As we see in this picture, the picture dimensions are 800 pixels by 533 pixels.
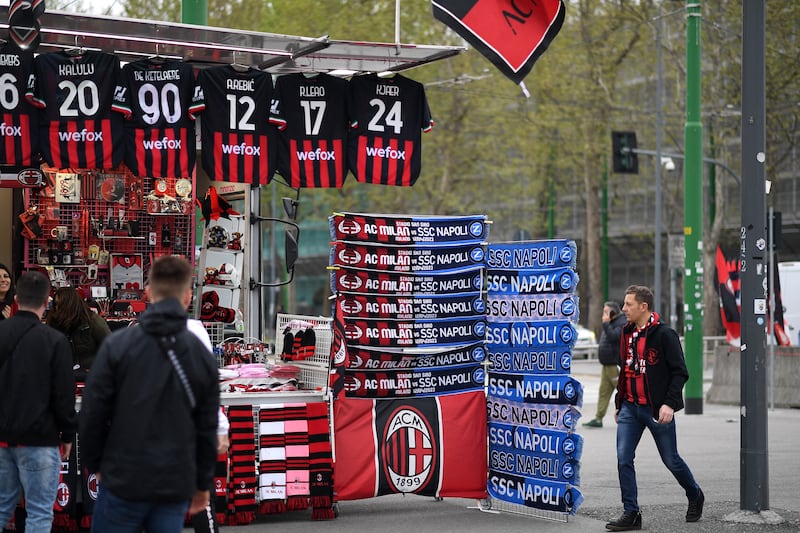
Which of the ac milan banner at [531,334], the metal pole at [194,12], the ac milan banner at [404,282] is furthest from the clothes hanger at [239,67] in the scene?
the ac milan banner at [531,334]

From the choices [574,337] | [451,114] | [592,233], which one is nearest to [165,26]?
[574,337]

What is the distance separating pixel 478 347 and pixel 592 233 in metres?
36.3

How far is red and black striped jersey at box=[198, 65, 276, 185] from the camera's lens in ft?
35.2

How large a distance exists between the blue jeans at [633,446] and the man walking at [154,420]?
5.15m

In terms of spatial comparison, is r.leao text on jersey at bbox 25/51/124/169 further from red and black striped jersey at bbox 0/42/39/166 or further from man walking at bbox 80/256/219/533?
man walking at bbox 80/256/219/533

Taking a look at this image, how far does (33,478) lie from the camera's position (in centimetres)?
707

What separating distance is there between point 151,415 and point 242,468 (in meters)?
4.83

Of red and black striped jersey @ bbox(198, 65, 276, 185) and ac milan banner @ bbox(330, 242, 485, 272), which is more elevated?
red and black striped jersey @ bbox(198, 65, 276, 185)

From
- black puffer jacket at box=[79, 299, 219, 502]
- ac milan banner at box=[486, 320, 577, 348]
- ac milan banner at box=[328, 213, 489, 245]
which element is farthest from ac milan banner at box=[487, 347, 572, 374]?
black puffer jacket at box=[79, 299, 219, 502]

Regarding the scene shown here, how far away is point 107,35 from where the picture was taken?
10094 mm

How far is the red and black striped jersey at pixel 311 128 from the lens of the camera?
11.1 m

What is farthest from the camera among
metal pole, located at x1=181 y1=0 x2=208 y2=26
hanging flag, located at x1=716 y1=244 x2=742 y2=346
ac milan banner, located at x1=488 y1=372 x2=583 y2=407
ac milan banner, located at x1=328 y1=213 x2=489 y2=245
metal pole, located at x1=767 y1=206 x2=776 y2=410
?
hanging flag, located at x1=716 y1=244 x2=742 y2=346

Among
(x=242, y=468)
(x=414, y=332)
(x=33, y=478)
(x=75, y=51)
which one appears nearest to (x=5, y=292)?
(x=75, y=51)

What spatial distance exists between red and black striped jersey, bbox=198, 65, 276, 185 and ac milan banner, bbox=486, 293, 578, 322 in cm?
241
